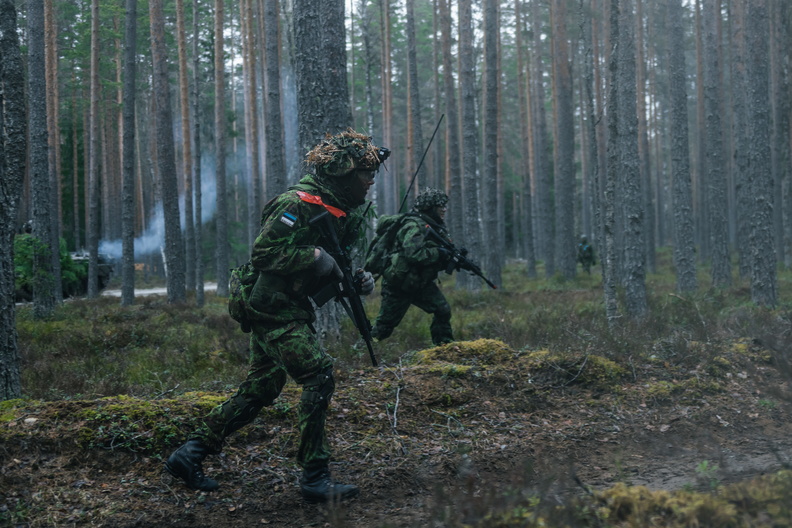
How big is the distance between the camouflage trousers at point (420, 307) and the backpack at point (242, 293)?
161 inches

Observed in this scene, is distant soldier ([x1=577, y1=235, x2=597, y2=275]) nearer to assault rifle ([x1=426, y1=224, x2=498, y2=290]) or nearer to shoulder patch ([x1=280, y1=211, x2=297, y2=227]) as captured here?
assault rifle ([x1=426, y1=224, x2=498, y2=290])

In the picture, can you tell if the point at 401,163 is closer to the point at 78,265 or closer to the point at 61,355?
the point at 78,265

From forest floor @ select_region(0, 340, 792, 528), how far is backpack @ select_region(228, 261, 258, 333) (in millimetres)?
1206

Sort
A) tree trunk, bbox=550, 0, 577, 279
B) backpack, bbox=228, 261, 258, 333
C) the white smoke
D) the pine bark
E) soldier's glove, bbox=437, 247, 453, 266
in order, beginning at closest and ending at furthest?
backpack, bbox=228, 261, 258, 333 → soldier's glove, bbox=437, 247, 453, 266 → the pine bark → tree trunk, bbox=550, 0, 577, 279 → the white smoke

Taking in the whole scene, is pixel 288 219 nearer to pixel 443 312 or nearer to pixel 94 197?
pixel 443 312

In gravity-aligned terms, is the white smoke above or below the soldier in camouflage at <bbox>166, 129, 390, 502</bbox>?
above

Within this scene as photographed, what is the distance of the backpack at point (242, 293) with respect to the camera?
4441 millimetres

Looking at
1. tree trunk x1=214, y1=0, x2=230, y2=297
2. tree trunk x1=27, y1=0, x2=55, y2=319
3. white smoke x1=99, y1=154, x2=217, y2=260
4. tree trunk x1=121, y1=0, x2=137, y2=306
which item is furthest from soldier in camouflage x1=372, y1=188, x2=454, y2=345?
white smoke x1=99, y1=154, x2=217, y2=260

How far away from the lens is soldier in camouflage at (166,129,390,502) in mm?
4285

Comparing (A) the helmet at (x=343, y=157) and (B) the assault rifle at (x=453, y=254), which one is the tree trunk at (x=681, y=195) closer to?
(B) the assault rifle at (x=453, y=254)

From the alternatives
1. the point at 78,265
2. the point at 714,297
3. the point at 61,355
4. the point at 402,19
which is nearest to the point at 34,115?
the point at 61,355

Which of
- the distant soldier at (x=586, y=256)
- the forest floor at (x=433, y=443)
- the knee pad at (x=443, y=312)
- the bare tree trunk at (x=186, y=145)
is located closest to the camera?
the forest floor at (x=433, y=443)

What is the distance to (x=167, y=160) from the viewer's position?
54.8 feet

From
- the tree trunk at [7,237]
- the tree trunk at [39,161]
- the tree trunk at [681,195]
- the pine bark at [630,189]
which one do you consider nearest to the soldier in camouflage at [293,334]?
the tree trunk at [7,237]
